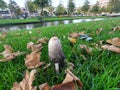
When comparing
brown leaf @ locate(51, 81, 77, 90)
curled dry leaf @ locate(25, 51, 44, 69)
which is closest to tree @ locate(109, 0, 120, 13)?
curled dry leaf @ locate(25, 51, 44, 69)

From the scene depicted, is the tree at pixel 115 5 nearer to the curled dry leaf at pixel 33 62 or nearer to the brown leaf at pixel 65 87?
the curled dry leaf at pixel 33 62

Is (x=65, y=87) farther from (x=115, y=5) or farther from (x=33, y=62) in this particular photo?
(x=115, y=5)

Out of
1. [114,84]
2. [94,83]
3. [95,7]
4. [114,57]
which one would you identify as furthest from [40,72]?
[95,7]

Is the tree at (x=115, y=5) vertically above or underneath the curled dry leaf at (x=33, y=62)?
underneath

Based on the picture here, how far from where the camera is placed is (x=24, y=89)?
2.48 feet

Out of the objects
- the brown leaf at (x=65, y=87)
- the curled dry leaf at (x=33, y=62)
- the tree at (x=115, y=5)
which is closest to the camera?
the brown leaf at (x=65, y=87)

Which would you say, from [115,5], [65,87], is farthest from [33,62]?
[115,5]

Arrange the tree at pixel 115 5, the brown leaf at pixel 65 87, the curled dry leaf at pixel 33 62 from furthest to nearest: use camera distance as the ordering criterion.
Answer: the tree at pixel 115 5
the curled dry leaf at pixel 33 62
the brown leaf at pixel 65 87

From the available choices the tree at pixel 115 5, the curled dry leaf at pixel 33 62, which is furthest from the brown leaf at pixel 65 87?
the tree at pixel 115 5

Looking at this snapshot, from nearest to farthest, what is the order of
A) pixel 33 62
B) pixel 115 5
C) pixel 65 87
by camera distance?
pixel 65 87 < pixel 33 62 < pixel 115 5

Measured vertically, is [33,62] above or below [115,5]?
above

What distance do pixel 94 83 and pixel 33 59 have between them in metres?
0.45

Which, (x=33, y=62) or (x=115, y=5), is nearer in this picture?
(x=33, y=62)

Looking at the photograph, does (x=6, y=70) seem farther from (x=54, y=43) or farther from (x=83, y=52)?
(x=83, y=52)
